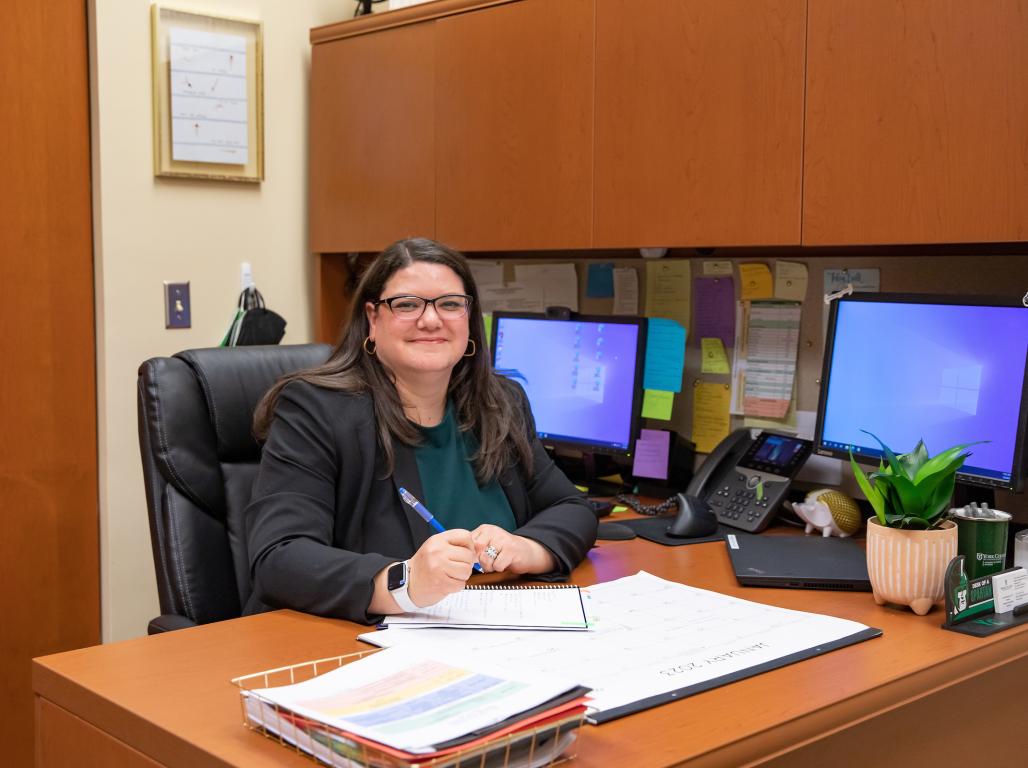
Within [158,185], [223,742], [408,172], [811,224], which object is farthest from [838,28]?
[158,185]

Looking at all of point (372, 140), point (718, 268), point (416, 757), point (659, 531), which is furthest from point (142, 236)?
point (416, 757)

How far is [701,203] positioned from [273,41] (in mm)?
1450

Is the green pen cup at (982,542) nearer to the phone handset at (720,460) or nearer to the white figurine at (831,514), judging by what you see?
the white figurine at (831,514)

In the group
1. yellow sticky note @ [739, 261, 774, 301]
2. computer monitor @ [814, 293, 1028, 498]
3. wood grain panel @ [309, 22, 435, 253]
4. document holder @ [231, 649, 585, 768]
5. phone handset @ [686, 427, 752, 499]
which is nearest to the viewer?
document holder @ [231, 649, 585, 768]

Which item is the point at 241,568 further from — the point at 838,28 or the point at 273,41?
the point at 273,41

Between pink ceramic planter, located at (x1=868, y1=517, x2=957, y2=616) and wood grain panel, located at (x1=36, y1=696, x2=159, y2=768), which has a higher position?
pink ceramic planter, located at (x1=868, y1=517, x2=957, y2=616)

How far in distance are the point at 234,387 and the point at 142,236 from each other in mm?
985

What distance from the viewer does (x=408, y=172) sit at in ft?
9.02

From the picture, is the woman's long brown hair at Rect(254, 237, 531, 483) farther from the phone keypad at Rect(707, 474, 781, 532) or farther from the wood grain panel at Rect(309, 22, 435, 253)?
the wood grain panel at Rect(309, 22, 435, 253)

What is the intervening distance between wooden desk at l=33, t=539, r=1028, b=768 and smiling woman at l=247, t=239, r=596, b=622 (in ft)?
0.52

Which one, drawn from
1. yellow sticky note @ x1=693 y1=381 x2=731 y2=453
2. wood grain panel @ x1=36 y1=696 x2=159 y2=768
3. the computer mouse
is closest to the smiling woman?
the computer mouse

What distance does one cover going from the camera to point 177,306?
2.85 meters

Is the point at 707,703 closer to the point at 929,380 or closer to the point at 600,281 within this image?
the point at 929,380

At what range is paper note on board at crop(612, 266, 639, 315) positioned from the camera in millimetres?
2619
